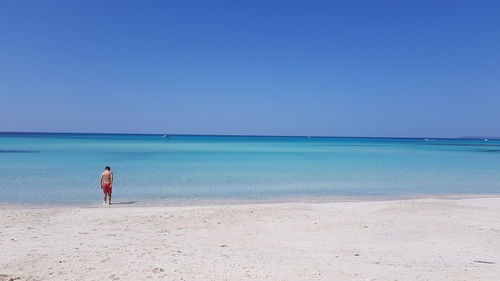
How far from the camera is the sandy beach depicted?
5672mm

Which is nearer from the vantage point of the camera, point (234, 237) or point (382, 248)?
point (382, 248)

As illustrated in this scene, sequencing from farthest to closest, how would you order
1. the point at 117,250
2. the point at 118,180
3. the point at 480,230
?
the point at 118,180 → the point at 480,230 → the point at 117,250

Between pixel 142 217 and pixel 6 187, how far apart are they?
32.7ft

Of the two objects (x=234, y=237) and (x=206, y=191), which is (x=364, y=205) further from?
(x=206, y=191)

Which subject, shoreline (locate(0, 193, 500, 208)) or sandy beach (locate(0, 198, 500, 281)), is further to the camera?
shoreline (locate(0, 193, 500, 208))

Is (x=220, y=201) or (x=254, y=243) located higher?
(x=254, y=243)

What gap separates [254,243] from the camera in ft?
25.2

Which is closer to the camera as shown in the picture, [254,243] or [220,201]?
[254,243]

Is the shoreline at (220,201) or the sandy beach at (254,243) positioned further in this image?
the shoreline at (220,201)

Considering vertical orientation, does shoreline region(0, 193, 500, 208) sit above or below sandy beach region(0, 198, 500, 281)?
below

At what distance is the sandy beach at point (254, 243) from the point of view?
5.67 meters

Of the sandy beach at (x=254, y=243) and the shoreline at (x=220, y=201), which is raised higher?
the sandy beach at (x=254, y=243)

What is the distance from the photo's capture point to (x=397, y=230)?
899cm

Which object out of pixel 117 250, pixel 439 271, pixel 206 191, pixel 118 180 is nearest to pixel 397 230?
pixel 439 271
